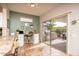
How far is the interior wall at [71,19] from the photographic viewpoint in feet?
5.34

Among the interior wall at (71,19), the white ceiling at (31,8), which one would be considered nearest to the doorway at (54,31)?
the interior wall at (71,19)

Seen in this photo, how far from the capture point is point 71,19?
2.21 metres

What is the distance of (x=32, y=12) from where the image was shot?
151 cm

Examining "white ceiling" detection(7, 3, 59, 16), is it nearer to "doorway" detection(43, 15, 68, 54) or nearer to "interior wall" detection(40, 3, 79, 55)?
"interior wall" detection(40, 3, 79, 55)

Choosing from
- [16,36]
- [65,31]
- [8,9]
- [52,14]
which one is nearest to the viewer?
[8,9]

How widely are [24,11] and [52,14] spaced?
402mm

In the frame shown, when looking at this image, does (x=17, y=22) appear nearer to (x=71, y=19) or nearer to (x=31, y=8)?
(x=31, y=8)

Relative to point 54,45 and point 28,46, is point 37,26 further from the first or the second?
point 54,45

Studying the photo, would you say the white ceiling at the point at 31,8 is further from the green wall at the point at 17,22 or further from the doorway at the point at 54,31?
the doorway at the point at 54,31

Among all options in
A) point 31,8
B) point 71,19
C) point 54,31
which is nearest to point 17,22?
point 31,8

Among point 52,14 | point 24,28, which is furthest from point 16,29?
point 52,14

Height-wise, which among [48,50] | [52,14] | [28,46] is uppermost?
[52,14]

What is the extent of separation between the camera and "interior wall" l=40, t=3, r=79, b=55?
5.34 feet

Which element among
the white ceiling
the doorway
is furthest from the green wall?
the doorway
